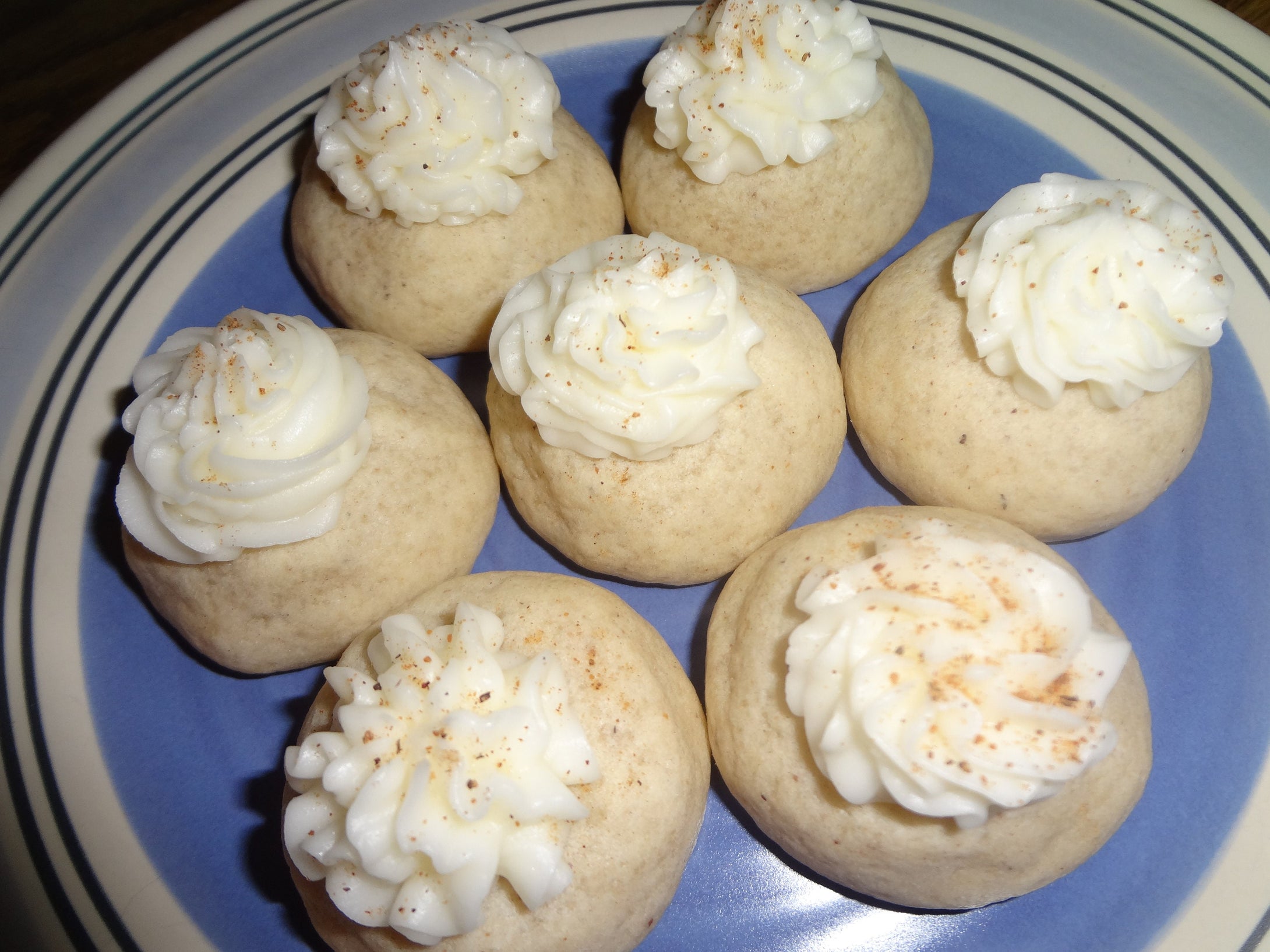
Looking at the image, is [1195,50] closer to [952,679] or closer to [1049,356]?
[1049,356]

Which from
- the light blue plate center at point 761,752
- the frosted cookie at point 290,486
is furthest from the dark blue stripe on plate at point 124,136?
the frosted cookie at point 290,486

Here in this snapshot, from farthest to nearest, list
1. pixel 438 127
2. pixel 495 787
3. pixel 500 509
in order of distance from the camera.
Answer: pixel 500 509
pixel 438 127
pixel 495 787

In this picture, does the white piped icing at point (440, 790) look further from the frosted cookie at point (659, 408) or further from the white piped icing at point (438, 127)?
the white piped icing at point (438, 127)

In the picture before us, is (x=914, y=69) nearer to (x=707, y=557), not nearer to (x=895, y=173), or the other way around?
(x=895, y=173)

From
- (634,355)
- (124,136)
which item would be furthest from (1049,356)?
(124,136)

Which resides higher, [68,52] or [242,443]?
[68,52]

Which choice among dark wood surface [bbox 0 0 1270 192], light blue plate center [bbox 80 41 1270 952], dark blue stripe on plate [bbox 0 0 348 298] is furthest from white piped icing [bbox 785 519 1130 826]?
dark wood surface [bbox 0 0 1270 192]
